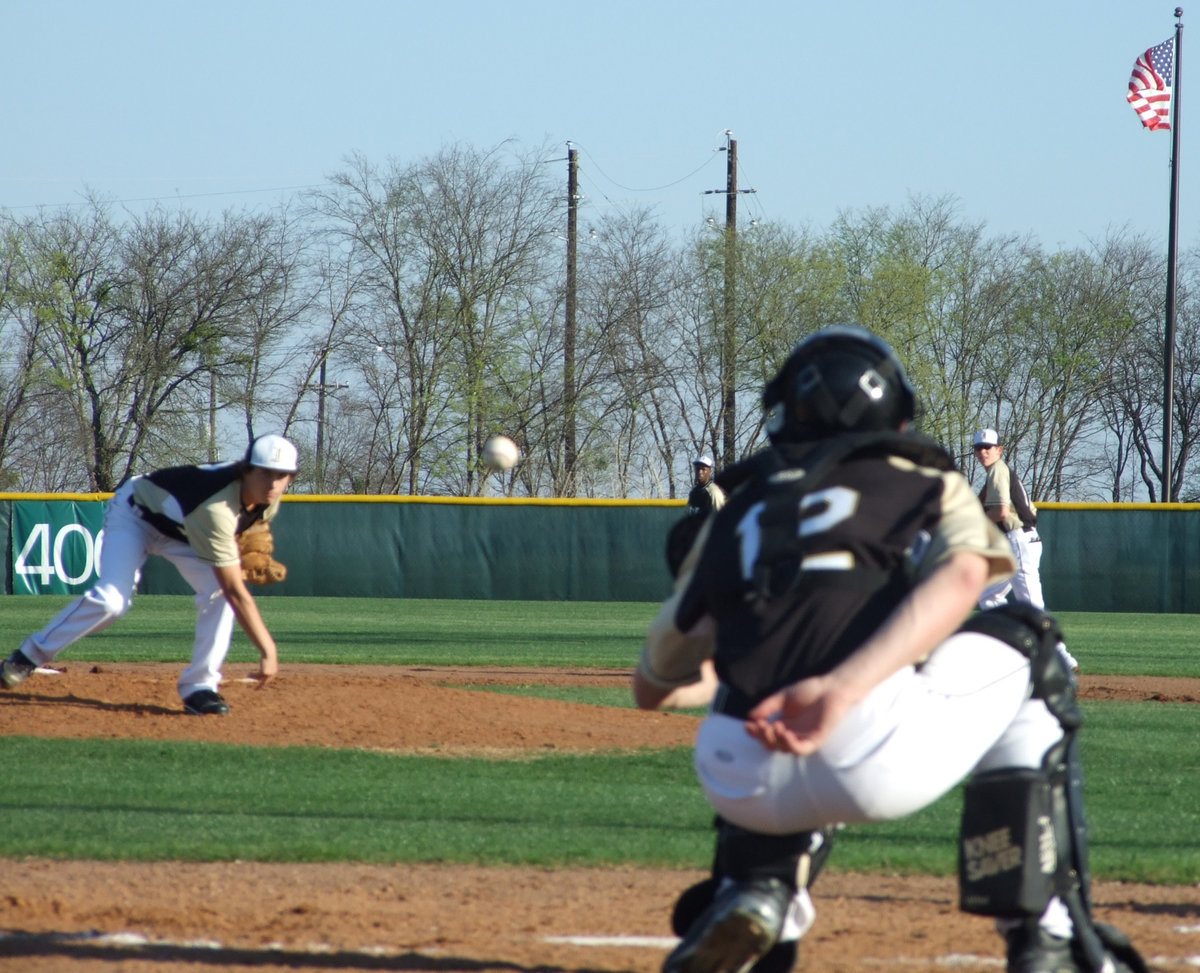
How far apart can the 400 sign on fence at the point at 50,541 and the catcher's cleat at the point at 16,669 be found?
17.6 metres

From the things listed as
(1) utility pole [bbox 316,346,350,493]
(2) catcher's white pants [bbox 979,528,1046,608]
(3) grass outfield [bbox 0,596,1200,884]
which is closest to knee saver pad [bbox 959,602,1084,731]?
(3) grass outfield [bbox 0,596,1200,884]

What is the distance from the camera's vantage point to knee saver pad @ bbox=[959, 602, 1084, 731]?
2.98 metres

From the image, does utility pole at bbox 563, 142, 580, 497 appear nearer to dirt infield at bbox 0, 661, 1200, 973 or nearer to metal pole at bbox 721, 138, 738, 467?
metal pole at bbox 721, 138, 738, 467

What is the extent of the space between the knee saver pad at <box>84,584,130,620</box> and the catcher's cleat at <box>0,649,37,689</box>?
0.73 m

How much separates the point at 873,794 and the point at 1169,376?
28710 millimetres

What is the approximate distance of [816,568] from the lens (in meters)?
2.74

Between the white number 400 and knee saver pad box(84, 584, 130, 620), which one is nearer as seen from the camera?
knee saver pad box(84, 584, 130, 620)

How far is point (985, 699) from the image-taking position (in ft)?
9.34

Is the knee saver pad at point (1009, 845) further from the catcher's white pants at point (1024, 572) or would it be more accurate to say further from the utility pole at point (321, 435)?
the utility pole at point (321, 435)

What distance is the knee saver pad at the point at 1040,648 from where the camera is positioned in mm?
2982

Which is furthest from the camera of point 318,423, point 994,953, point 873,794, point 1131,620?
point 318,423

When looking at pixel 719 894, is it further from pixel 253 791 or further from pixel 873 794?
pixel 253 791

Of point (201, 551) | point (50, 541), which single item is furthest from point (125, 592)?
point (50, 541)

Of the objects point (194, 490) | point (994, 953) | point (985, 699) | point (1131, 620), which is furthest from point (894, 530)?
point (1131, 620)
